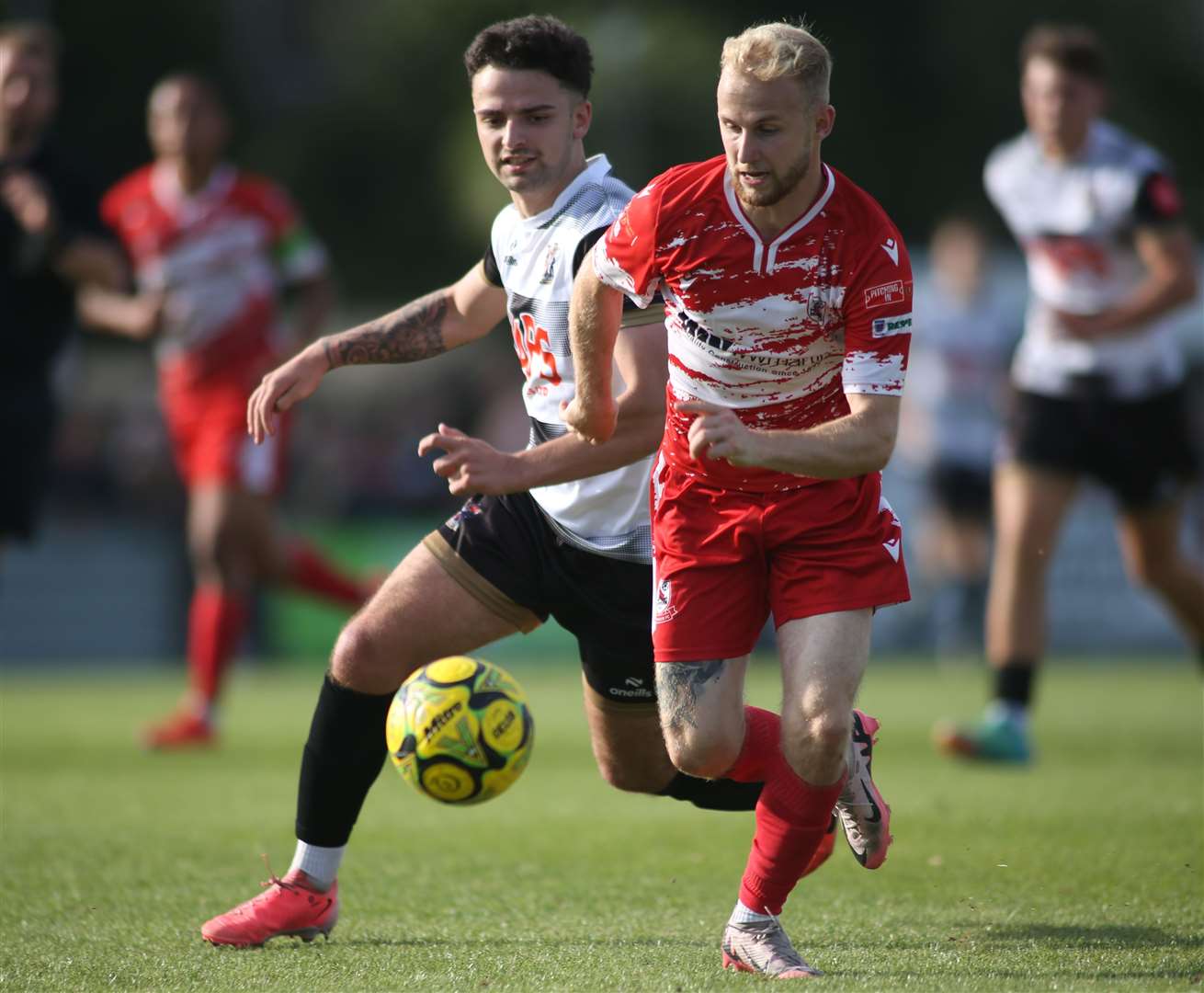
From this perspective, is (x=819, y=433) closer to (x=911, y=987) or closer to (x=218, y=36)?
(x=911, y=987)

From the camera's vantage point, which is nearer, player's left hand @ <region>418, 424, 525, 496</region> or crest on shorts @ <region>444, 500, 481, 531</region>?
player's left hand @ <region>418, 424, 525, 496</region>

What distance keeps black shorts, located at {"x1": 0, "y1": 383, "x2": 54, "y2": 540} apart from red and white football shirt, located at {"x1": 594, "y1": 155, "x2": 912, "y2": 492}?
15.7ft

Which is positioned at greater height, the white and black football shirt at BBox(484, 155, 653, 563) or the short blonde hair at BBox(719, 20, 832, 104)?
the short blonde hair at BBox(719, 20, 832, 104)

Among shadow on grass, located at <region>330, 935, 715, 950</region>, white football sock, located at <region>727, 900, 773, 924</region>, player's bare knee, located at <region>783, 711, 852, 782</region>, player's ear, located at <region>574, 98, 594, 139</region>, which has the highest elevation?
player's ear, located at <region>574, 98, 594, 139</region>

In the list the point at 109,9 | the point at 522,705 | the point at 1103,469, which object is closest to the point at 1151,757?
the point at 1103,469

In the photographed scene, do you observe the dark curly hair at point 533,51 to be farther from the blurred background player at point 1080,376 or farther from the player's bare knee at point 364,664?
the blurred background player at point 1080,376

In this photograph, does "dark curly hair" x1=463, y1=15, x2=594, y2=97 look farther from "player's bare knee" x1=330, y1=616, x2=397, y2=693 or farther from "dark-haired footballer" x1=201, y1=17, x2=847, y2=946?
"player's bare knee" x1=330, y1=616, x2=397, y2=693

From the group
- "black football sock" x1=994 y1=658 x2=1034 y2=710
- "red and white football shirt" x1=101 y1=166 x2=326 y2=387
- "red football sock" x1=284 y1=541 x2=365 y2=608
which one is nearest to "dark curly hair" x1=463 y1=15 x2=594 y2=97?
"black football sock" x1=994 y1=658 x2=1034 y2=710

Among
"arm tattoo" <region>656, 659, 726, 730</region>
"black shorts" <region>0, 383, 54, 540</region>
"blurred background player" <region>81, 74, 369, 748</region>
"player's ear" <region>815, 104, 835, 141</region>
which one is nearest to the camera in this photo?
"player's ear" <region>815, 104, 835, 141</region>

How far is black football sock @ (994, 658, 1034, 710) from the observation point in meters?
8.45

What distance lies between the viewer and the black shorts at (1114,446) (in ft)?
27.9

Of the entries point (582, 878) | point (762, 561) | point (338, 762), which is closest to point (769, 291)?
point (762, 561)

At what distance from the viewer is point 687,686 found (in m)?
4.54

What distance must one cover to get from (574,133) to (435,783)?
74.4 inches
